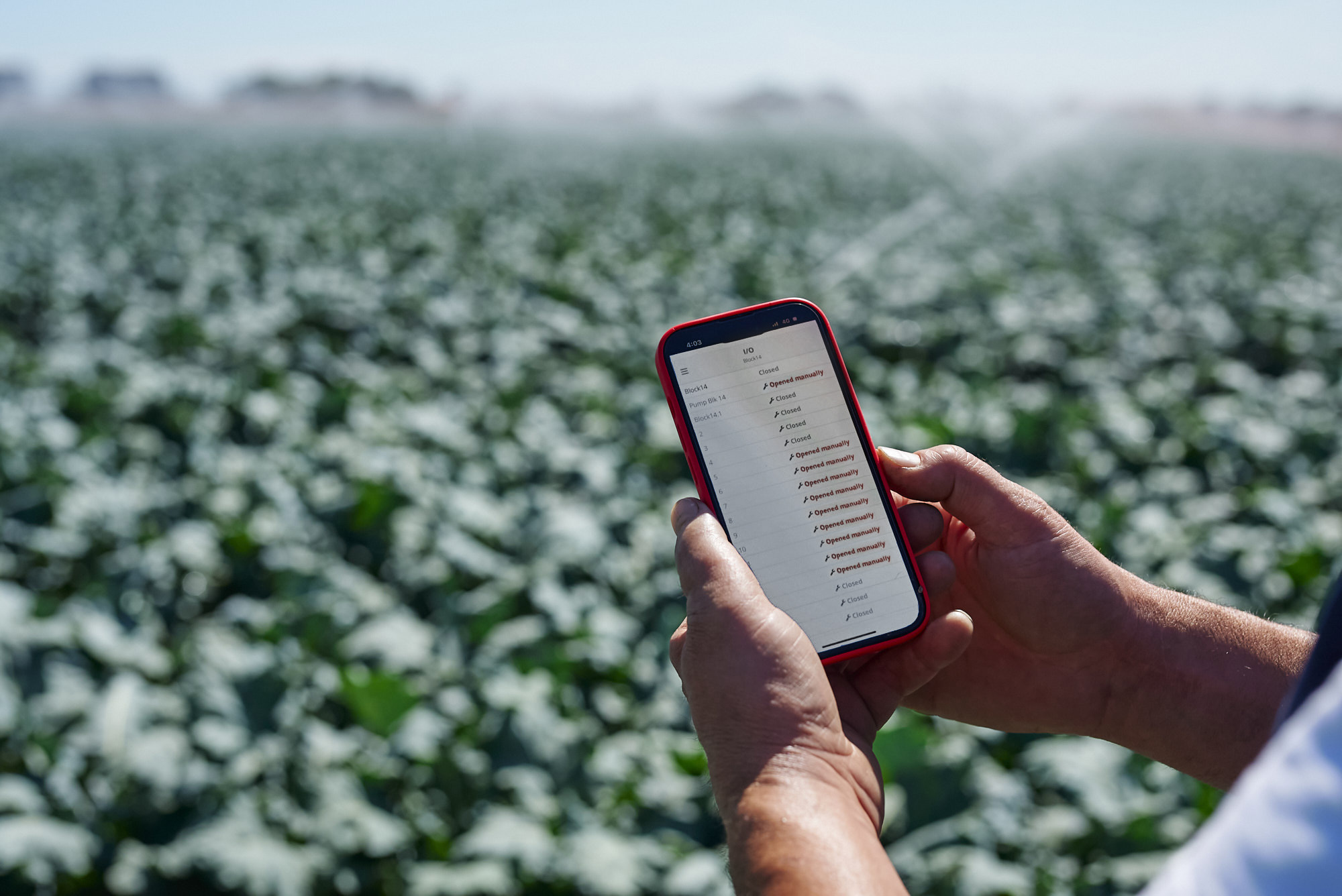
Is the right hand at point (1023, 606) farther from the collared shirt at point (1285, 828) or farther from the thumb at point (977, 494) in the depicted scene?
the collared shirt at point (1285, 828)

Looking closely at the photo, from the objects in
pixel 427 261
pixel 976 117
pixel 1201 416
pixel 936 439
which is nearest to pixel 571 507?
pixel 936 439

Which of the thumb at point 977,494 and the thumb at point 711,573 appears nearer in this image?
the thumb at point 711,573

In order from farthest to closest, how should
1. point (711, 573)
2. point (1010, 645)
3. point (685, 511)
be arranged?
point (1010, 645) < point (685, 511) < point (711, 573)

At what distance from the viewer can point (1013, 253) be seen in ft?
33.3

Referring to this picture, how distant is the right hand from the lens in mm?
1683

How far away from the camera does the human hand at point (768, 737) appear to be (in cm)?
108

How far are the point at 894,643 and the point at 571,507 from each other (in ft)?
7.13

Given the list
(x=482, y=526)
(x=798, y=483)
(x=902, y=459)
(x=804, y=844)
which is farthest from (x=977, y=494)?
(x=482, y=526)

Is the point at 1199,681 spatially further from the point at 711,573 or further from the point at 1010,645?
the point at 711,573

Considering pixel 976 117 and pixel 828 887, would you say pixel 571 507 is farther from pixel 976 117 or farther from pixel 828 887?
pixel 976 117

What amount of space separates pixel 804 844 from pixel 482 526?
2.58 meters

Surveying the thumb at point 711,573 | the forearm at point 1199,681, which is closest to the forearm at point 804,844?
the thumb at point 711,573

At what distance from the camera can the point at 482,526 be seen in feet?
11.6

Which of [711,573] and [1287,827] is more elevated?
[1287,827]
